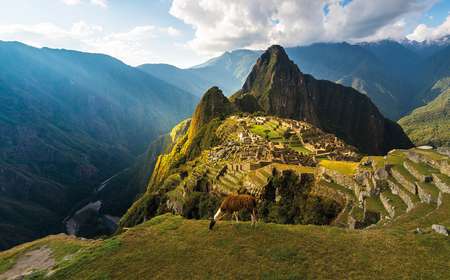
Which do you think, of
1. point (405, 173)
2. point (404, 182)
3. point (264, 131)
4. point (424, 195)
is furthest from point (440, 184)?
point (264, 131)

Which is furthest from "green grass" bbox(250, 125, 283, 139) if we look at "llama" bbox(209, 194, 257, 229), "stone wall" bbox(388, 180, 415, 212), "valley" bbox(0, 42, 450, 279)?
"llama" bbox(209, 194, 257, 229)

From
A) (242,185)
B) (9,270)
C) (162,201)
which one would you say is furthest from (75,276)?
(162,201)

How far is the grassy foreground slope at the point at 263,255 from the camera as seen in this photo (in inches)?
676

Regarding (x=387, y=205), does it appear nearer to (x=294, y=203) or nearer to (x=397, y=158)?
(x=397, y=158)

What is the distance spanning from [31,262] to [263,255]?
84.1ft

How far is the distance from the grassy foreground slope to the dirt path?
8196 mm

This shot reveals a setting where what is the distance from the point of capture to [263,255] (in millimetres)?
18969

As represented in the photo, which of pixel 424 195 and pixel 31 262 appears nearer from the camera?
pixel 31 262

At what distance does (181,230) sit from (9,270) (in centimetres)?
1981

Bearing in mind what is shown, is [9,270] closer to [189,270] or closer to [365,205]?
[189,270]

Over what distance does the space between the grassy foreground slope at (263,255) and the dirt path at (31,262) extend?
820cm

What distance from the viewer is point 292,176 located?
5691 cm

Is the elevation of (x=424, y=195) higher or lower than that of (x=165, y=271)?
higher

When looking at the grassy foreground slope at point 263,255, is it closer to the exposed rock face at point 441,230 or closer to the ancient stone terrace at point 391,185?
the exposed rock face at point 441,230
